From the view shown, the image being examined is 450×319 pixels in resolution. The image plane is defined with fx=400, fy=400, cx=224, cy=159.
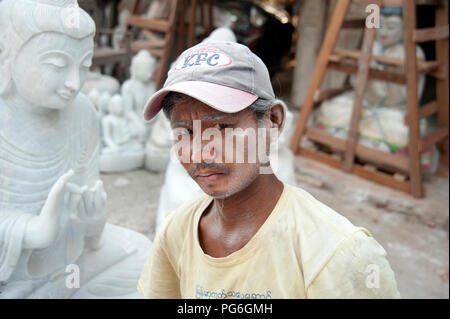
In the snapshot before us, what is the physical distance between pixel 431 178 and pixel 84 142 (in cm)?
424

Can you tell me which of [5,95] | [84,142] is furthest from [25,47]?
[84,142]

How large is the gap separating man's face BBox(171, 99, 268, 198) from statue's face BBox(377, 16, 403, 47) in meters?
4.45

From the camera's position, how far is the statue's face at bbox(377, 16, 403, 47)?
4.72 meters

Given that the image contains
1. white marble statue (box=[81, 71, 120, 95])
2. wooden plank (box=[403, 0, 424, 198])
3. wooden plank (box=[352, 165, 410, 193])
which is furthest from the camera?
white marble statue (box=[81, 71, 120, 95])

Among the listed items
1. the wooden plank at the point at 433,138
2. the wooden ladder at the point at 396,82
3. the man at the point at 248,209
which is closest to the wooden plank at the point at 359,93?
the wooden ladder at the point at 396,82

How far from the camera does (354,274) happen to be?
2.86 ft

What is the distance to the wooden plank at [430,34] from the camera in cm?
392

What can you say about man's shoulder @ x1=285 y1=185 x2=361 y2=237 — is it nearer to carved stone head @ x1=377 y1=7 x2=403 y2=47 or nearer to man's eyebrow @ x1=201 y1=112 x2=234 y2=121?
man's eyebrow @ x1=201 y1=112 x2=234 y2=121

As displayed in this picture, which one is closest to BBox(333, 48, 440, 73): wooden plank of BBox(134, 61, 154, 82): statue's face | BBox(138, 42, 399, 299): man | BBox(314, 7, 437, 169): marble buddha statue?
BBox(314, 7, 437, 169): marble buddha statue

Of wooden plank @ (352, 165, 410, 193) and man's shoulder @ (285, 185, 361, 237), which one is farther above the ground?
man's shoulder @ (285, 185, 361, 237)

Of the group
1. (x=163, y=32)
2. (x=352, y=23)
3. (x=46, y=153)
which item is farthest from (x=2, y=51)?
(x=163, y=32)

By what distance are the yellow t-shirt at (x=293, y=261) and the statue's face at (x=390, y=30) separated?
440 cm
